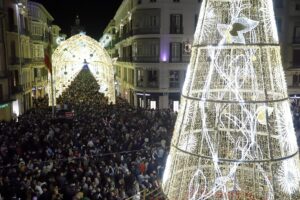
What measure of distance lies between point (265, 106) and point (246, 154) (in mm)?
1094

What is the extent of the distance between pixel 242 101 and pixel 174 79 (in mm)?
31024

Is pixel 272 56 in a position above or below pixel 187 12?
below

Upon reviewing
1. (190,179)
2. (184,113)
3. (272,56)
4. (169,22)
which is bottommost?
(190,179)

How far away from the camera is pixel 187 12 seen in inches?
1506

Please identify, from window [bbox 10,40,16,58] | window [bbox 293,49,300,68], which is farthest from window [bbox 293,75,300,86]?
window [bbox 10,40,16,58]

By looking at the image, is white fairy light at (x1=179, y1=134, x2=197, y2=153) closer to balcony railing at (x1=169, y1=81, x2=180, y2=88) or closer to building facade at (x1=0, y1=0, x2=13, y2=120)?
building facade at (x1=0, y1=0, x2=13, y2=120)

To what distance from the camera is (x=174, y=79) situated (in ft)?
128

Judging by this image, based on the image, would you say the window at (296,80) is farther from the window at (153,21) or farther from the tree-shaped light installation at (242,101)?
the tree-shaped light installation at (242,101)

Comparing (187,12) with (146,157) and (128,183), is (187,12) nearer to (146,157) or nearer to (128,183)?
(146,157)

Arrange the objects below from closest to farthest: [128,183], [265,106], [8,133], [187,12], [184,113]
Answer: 1. [265,106]
2. [184,113]
3. [128,183]
4. [8,133]
5. [187,12]

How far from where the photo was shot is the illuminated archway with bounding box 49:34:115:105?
3931cm

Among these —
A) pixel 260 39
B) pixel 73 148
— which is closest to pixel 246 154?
pixel 260 39

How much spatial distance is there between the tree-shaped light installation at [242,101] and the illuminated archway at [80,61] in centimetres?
2936

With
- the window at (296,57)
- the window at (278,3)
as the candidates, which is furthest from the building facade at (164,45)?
the window at (296,57)
